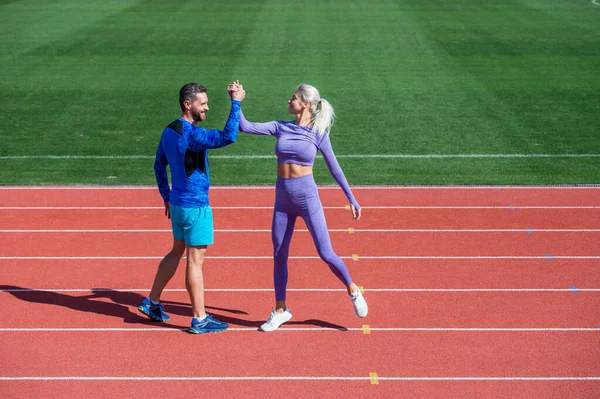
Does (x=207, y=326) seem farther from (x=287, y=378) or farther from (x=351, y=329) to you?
(x=351, y=329)

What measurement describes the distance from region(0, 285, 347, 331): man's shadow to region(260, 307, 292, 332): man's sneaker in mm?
141

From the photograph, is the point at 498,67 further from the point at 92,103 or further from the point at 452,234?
the point at 452,234

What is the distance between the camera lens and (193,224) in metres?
7.09

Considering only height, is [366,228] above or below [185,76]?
above

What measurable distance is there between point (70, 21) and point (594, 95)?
51.6ft

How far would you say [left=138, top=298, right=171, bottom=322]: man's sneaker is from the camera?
24.8ft

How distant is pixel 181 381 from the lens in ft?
21.3

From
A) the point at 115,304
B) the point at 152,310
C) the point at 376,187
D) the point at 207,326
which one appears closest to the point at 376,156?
the point at 376,187

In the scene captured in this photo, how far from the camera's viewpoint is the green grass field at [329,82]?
13648mm

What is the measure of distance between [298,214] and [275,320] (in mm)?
930

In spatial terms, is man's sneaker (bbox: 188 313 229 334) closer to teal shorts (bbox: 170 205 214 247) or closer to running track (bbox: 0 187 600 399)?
running track (bbox: 0 187 600 399)

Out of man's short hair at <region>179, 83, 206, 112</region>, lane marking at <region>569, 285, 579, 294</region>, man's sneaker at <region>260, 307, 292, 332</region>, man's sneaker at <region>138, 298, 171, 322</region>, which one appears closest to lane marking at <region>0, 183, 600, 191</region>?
lane marking at <region>569, 285, 579, 294</region>

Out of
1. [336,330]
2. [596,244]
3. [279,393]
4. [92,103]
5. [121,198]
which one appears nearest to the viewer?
[279,393]

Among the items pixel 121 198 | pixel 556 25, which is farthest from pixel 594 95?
pixel 121 198
